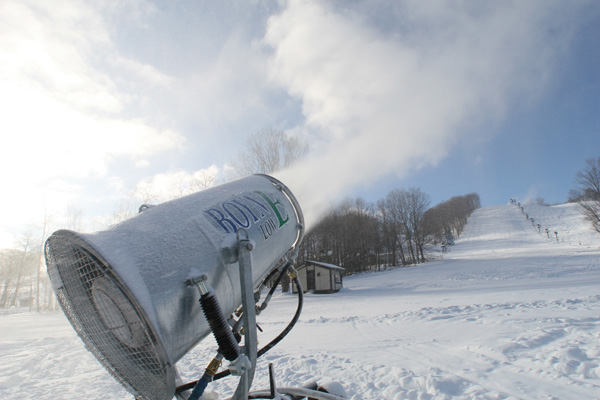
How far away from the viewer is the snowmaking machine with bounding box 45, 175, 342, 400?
55.6 inches

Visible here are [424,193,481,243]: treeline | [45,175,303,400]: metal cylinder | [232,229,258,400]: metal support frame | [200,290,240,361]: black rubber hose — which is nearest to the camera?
[45,175,303,400]: metal cylinder

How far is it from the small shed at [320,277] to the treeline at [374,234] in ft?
55.3

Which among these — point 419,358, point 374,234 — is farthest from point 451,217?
point 419,358

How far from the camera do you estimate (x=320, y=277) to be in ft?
84.1

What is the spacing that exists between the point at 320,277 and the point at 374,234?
97.7ft

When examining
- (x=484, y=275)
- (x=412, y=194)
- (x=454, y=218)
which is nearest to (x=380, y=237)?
(x=412, y=194)

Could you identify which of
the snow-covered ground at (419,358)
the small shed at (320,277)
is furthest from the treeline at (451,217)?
the snow-covered ground at (419,358)

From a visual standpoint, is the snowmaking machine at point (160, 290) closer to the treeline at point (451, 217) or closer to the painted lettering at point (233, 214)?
the painted lettering at point (233, 214)

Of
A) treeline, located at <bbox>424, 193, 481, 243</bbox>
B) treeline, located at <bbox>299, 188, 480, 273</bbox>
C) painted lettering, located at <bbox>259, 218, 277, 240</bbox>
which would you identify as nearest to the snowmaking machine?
painted lettering, located at <bbox>259, 218, 277, 240</bbox>

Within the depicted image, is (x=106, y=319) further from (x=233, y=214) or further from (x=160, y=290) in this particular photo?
(x=233, y=214)

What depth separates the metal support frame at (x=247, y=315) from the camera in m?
1.67

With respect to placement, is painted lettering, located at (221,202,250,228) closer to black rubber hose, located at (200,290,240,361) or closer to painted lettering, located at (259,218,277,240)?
painted lettering, located at (259,218,277,240)

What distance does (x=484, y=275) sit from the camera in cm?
2223

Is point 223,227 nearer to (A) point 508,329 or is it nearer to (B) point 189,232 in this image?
(B) point 189,232
